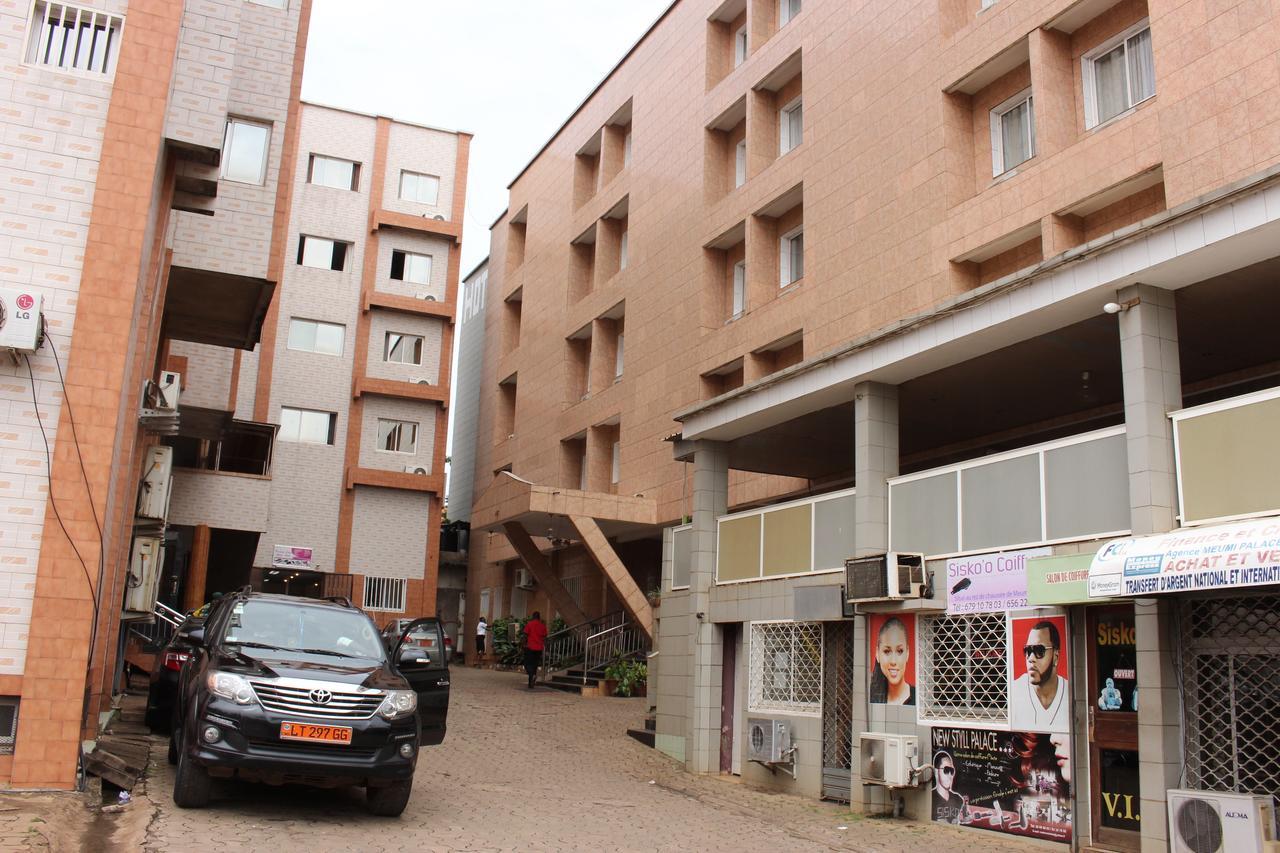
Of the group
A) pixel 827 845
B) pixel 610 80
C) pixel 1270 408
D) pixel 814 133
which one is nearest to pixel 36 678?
pixel 827 845

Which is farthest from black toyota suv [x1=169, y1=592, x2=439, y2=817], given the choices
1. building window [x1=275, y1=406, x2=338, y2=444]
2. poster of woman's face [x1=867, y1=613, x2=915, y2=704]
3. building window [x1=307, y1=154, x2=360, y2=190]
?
building window [x1=307, y1=154, x2=360, y2=190]

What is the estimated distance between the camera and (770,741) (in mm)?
13680

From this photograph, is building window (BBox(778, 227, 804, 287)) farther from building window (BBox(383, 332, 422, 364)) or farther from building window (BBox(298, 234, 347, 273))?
building window (BBox(298, 234, 347, 273))

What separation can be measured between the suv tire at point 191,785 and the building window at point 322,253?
2791 cm

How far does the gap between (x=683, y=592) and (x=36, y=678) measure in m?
9.21

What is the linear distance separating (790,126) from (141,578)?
16564 millimetres

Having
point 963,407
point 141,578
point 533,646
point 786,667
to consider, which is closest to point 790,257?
point 963,407

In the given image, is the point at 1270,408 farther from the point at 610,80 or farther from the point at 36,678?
the point at 610,80

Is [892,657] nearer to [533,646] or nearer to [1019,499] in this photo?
[1019,499]

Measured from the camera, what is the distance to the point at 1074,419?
14.9 meters

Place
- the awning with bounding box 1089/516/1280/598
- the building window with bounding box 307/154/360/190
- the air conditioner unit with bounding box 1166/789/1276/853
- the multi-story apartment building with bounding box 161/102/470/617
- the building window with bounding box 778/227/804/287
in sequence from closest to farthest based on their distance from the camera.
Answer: the awning with bounding box 1089/516/1280/598 < the air conditioner unit with bounding box 1166/789/1276/853 < the building window with bounding box 778/227/804/287 < the multi-story apartment building with bounding box 161/102/470/617 < the building window with bounding box 307/154/360/190

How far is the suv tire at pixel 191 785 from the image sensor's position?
895cm

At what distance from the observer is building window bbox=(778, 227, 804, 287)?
77.8 ft

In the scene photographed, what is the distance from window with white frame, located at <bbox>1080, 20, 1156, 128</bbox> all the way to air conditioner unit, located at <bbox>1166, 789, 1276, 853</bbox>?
11.0 meters
